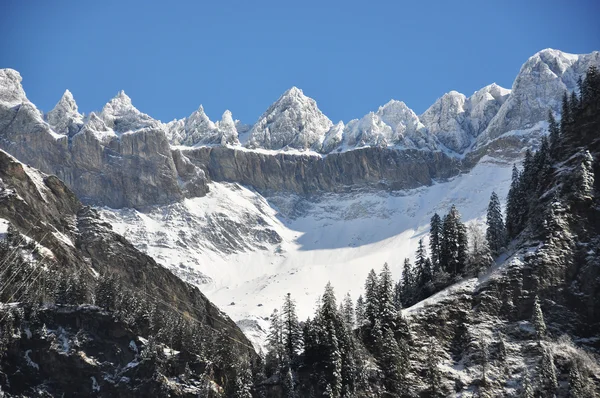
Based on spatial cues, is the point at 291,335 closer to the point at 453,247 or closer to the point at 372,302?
the point at 372,302

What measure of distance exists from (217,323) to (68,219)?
150ft

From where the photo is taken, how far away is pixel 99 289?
11731 centimetres

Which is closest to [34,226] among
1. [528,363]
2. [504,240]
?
[504,240]

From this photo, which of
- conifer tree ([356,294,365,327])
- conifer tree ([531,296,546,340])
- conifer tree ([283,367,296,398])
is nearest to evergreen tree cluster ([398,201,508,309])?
conifer tree ([356,294,365,327])

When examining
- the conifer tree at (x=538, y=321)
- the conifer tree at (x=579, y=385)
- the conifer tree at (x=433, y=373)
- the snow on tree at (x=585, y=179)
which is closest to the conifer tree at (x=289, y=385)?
the conifer tree at (x=433, y=373)

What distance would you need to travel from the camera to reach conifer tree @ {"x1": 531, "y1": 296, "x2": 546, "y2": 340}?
9262 centimetres

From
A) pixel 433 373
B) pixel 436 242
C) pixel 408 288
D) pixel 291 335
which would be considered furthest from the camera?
pixel 436 242

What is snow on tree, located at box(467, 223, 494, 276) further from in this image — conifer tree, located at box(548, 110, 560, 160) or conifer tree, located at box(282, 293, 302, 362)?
conifer tree, located at box(282, 293, 302, 362)

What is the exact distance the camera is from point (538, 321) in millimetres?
93312

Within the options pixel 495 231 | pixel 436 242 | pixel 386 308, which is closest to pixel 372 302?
pixel 386 308

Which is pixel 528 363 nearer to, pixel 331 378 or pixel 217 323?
pixel 331 378

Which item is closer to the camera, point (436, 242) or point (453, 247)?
point (453, 247)

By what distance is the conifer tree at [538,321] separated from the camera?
92625mm

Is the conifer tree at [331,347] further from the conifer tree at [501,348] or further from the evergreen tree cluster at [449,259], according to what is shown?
the conifer tree at [501,348]
